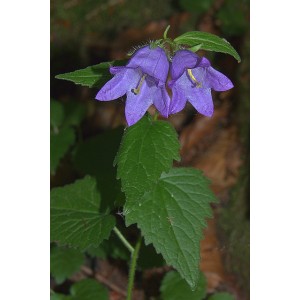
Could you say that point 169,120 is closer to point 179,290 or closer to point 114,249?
point 114,249

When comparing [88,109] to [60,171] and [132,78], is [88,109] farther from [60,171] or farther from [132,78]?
[132,78]

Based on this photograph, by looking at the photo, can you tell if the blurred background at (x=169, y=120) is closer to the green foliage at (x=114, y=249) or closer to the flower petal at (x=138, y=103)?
the green foliage at (x=114, y=249)

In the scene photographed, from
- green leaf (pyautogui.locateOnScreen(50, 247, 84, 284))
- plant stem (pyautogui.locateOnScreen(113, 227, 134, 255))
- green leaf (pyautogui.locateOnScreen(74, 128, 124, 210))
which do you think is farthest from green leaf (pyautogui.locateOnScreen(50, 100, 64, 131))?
plant stem (pyautogui.locateOnScreen(113, 227, 134, 255))

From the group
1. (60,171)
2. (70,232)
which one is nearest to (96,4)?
(60,171)

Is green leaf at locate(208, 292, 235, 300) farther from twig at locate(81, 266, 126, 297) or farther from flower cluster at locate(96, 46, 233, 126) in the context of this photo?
flower cluster at locate(96, 46, 233, 126)

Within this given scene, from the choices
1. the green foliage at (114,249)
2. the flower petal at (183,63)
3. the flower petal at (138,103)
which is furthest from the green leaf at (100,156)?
the flower petal at (183,63)

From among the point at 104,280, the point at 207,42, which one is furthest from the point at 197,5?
the point at 207,42
